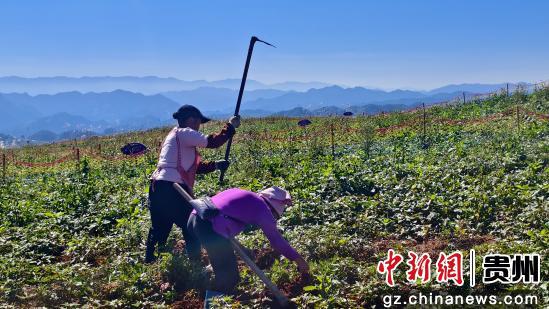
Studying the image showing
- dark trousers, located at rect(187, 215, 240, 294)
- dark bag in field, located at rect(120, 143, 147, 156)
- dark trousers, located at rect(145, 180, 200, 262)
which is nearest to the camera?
dark trousers, located at rect(187, 215, 240, 294)

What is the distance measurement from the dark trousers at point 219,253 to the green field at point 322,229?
20 cm

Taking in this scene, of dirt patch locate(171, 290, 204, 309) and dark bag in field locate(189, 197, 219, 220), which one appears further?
dirt patch locate(171, 290, 204, 309)

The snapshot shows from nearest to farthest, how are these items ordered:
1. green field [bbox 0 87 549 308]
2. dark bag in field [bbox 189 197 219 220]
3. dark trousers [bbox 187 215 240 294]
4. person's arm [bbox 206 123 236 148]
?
1. dark bag in field [bbox 189 197 219 220]
2. dark trousers [bbox 187 215 240 294]
3. green field [bbox 0 87 549 308]
4. person's arm [bbox 206 123 236 148]

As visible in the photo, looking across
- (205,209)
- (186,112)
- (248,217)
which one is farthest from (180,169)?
(248,217)

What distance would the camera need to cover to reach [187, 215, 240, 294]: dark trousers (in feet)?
14.4

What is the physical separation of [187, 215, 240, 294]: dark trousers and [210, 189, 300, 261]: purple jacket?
10 centimetres

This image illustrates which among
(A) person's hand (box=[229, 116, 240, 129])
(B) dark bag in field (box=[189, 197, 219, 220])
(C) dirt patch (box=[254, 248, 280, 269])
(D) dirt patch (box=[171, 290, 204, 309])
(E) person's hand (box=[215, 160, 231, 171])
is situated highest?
(A) person's hand (box=[229, 116, 240, 129])

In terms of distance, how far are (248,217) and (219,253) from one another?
49cm

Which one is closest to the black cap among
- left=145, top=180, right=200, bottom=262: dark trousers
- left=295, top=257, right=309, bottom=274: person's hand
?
left=145, top=180, right=200, bottom=262: dark trousers

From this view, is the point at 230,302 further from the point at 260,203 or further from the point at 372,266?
the point at 372,266

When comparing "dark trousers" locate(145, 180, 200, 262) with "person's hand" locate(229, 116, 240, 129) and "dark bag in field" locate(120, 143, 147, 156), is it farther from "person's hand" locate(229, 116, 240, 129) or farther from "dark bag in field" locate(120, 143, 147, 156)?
"dark bag in field" locate(120, 143, 147, 156)

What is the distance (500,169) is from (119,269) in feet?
21.8

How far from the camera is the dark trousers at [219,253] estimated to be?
439 cm

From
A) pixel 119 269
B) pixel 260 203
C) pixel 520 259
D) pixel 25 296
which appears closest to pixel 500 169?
pixel 520 259
